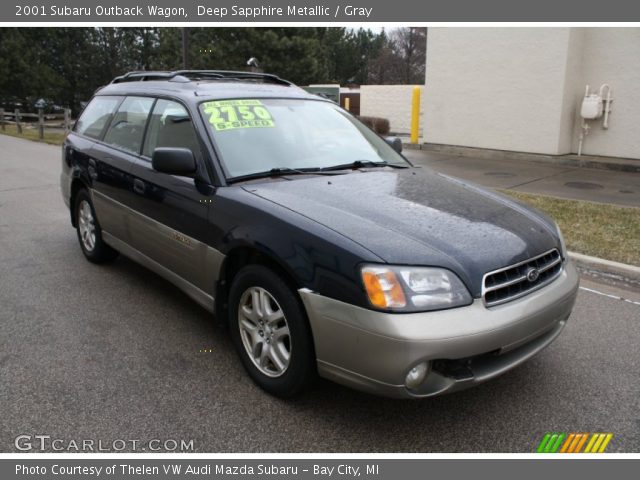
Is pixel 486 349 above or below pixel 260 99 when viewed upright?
below

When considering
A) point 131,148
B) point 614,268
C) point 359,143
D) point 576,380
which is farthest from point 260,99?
point 614,268

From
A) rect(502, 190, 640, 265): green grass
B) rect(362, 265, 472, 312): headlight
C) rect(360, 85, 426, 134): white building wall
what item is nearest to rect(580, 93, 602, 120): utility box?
rect(502, 190, 640, 265): green grass

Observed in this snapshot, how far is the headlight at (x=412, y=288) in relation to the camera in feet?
8.34

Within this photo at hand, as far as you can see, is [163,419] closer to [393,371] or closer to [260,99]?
[393,371]

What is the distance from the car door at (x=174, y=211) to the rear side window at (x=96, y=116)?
1012 millimetres

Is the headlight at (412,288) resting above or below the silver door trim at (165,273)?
above

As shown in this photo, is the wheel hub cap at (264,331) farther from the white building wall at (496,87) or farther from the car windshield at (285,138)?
the white building wall at (496,87)

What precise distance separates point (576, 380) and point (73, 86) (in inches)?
1435

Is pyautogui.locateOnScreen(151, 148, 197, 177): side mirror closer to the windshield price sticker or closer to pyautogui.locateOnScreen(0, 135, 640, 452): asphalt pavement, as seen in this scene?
the windshield price sticker

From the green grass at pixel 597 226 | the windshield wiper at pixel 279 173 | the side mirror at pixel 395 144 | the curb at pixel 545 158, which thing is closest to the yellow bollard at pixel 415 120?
the curb at pixel 545 158

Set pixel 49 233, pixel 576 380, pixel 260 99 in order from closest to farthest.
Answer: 1. pixel 576 380
2. pixel 260 99
3. pixel 49 233

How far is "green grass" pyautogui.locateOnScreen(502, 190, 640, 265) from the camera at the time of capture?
5594 mm

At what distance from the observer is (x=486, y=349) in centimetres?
261

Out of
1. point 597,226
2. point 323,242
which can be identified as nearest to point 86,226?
point 323,242
